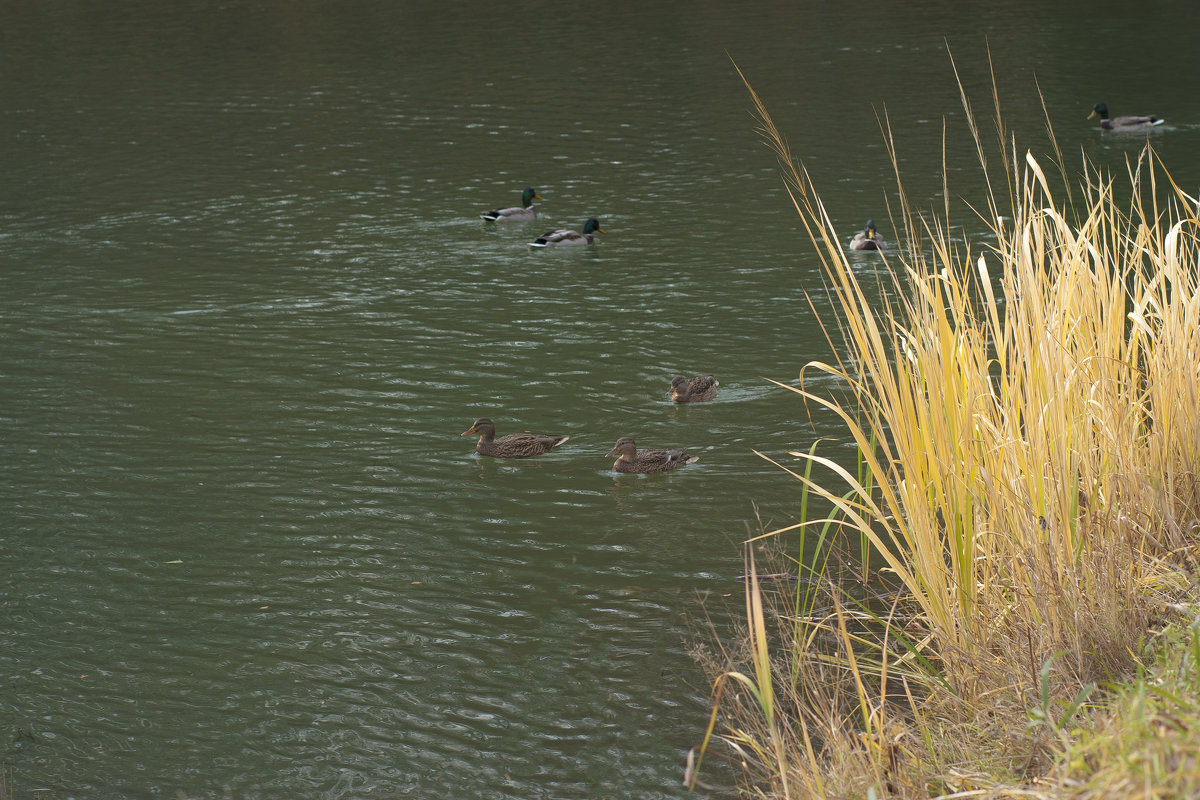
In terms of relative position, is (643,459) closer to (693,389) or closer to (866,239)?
(693,389)

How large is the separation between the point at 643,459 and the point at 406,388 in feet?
9.86

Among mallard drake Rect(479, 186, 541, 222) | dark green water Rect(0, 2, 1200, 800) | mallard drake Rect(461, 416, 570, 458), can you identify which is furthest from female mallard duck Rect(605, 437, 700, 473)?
mallard drake Rect(479, 186, 541, 222)

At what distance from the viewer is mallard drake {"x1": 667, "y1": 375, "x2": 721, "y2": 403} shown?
35.4 feet

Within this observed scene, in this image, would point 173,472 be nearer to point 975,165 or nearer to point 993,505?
point 993,505

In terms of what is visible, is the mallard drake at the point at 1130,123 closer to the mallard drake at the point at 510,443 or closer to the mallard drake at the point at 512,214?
the mallard drake at the point at 512,214

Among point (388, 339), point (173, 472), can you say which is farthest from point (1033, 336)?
point (388, 339)

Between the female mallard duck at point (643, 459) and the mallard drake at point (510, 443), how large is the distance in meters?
0.66

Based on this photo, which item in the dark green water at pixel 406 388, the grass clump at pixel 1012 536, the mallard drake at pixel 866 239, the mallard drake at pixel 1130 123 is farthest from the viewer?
the mallard drake at pixel 1130 123

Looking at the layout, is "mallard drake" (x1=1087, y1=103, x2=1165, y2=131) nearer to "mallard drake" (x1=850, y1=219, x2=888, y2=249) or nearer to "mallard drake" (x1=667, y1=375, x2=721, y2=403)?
"mallard drake" (x1=850, y1=219, x2=888, y2=249)

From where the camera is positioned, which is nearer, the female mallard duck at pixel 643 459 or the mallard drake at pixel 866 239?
the female mallard duck at pixel 643 459

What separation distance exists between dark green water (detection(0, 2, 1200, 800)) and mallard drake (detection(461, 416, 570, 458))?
0.12 metres

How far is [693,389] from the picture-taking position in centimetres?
1078

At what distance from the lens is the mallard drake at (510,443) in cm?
984

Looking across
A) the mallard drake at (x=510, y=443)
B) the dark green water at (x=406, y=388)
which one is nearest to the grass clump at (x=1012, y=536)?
Answer: the dark green water at (x=406, y=388)
